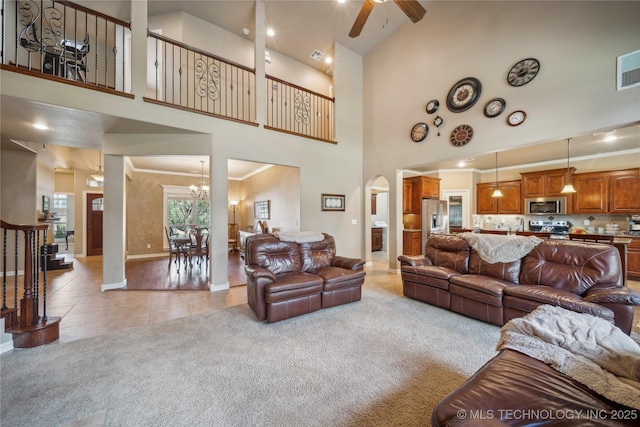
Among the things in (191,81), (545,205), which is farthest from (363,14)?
(545,205)

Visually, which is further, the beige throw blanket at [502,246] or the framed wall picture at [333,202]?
the framed wall picture at [333,202]

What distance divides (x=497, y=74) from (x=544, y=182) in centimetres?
396

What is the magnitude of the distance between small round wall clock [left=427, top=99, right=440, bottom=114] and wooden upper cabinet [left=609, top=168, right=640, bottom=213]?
439 centimetres

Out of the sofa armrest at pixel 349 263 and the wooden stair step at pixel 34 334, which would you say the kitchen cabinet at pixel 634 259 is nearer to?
the sofa armrest at pixel 349 263

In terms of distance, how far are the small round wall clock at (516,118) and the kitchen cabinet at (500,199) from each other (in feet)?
13.1

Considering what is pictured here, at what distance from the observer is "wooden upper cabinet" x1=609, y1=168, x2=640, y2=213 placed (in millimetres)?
5160

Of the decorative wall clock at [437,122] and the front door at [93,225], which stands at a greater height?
the decorative wall clock at [437,122]

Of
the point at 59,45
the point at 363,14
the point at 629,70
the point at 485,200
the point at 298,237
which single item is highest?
the point at 363,14

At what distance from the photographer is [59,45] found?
3516mm

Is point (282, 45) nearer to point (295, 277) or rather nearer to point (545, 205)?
point (295, 277)

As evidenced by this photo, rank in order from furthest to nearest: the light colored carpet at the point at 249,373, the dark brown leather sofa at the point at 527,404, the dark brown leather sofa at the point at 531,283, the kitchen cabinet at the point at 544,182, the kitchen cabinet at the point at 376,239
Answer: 1. the kitchen cabinet at the point at 376,239
2. the kitchen cabinet at the point at 544,182
3. the dark brown leather sofa at the point at 531,283
4. the light colored carpet at the point at 249,373
5. the dark brown leather sofa at the point at 527,404

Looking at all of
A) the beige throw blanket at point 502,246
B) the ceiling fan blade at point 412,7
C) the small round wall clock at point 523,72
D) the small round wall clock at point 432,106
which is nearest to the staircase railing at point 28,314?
the ceiling fan blade at point 412,7

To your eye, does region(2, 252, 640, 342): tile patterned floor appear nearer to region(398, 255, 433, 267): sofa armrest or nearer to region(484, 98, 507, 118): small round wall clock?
region(398, 255, 433, 267): sofa armrest

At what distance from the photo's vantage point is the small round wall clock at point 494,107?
3.95 meters
